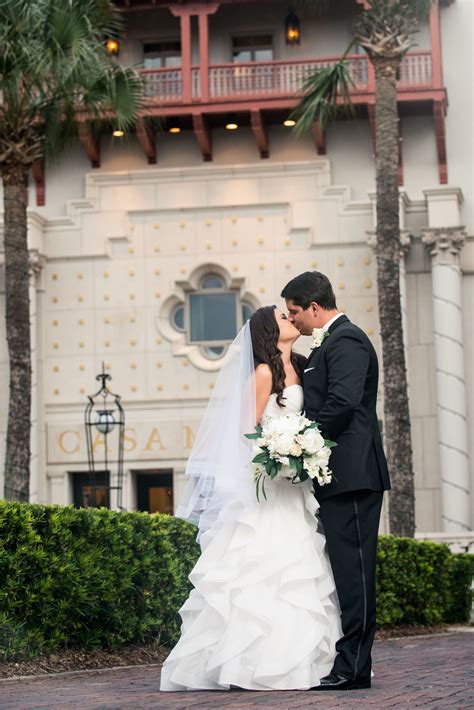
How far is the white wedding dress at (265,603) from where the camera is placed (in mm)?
7434

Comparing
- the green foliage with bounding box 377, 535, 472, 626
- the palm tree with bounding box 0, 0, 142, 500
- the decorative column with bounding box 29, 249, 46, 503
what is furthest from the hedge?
the decorative column with bounding box 29, 249, 46, 503

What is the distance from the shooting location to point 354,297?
95.5ft

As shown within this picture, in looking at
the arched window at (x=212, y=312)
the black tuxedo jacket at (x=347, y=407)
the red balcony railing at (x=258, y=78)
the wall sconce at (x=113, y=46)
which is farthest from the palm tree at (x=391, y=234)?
Result: the black tuxedo jacket at (x=347, y=407)

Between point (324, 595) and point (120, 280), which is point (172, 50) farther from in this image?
point (324, 595)

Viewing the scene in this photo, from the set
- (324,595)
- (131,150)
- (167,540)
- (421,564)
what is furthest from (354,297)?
(324,595)

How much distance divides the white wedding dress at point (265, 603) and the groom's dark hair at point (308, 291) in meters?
0.54

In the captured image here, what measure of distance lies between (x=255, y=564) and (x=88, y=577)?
2.80m

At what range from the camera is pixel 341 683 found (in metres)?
7.33

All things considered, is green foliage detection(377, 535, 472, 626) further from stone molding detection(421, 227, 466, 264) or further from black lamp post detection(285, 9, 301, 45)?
black lamp post detection(285, 9, 301, 45)

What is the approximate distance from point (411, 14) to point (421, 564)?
9.88 meters

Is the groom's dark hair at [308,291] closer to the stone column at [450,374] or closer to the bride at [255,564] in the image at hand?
the bride at [255,564]

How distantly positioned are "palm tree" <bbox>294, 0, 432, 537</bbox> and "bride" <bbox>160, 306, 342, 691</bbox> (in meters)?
12.2

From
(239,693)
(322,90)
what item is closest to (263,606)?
(239,693)

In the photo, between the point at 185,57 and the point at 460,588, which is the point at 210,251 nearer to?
the point at 185,57
